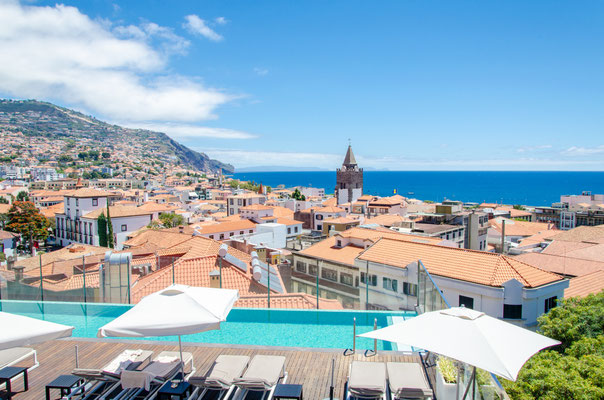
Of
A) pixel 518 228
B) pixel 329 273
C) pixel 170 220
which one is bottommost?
pixel 518 228

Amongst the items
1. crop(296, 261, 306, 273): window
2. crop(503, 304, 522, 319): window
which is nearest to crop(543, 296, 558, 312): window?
crop(503, 304, 522, 319): window

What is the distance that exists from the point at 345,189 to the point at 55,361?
86284mm

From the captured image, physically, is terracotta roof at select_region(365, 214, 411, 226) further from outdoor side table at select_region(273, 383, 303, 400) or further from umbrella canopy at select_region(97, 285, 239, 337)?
outdoor side table at select_region(273, 383, 303, 400)

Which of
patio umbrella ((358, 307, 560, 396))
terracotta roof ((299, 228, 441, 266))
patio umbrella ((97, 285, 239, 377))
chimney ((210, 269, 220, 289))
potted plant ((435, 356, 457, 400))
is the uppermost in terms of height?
patio umbrella ((358, 307, 560, 396))

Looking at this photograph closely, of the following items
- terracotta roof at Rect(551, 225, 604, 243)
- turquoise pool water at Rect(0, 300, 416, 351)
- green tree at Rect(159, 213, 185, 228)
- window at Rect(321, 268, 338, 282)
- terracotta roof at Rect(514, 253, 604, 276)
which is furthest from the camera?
green tree at Rect(159, 213, 185, 228)

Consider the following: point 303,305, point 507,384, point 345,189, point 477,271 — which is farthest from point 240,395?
point 345,189

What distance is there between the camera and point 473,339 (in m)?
4.45

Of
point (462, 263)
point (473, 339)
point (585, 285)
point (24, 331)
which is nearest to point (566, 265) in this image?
point (585, 285)

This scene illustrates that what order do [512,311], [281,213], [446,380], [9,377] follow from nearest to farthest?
1. [446,380]
2. [9,377]
3. [512,311]
4. [281,213]

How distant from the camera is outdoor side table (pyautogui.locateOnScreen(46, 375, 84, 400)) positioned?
17.7 feet

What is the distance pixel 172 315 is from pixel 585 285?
26557 millimetres

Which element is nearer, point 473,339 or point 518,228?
point 473,339

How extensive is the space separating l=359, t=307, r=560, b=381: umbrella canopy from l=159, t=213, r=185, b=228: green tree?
5439 cm

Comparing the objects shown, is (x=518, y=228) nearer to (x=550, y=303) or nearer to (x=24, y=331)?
(x=550, y=303)
